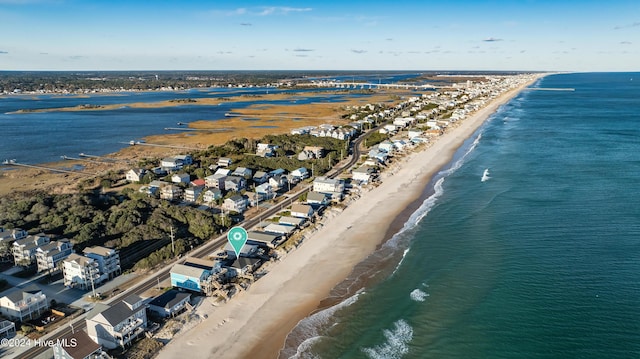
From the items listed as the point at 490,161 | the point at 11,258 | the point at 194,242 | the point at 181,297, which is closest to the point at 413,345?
the point at 181,297

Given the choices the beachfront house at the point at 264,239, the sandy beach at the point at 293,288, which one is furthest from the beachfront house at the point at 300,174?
the beachfront house at the point at 264,239

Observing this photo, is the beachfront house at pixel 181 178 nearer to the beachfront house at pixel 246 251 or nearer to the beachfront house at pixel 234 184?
the beachfront house at pixel 234 184

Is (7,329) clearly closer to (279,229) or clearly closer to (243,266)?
(243,266)

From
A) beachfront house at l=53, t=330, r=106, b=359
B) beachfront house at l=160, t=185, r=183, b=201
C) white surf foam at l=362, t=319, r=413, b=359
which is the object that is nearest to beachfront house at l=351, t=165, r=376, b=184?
beachfront house at l=160, t=185, r=183, b=201

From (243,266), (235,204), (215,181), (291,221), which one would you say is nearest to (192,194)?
(215,181)

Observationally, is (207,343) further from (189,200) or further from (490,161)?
(490,161)
